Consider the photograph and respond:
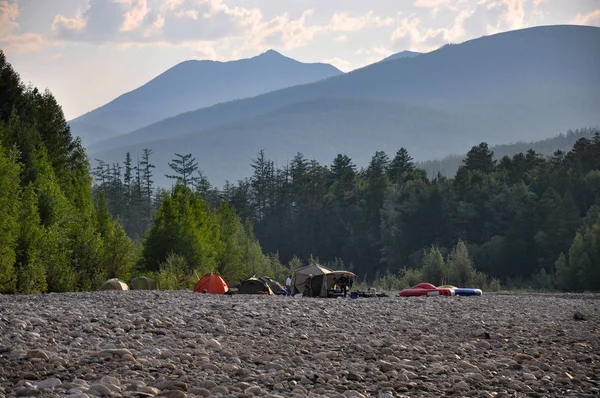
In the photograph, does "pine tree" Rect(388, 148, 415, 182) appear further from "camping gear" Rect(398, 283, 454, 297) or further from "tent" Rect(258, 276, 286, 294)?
"tent" Rect(258, 276, 286, 294)

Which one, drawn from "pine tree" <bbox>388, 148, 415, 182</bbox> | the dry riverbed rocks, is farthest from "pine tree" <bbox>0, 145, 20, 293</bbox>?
"pine tree" <bbox>388, 148, 415, 182</bbox>

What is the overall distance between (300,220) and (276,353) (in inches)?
4614

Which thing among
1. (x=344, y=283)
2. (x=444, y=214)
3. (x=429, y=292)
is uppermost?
(x=444, y=214)

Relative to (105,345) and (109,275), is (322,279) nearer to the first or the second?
(109,275)

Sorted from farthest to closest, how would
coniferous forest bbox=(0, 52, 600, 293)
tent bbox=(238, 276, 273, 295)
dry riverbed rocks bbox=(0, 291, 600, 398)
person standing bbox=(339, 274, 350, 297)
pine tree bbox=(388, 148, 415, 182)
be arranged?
pine tree bbox=(388, 148, 415, 182) < coniferous forest bbox=(0, 52, 600, 293) < tent bbox=(238, 276, 273, 295) < person standing bbox=(339, 274, 350, 297) < dry riverbed rocks bbox=(0, 291, 600, 398)

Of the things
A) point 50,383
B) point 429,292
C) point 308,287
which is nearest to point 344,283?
point 308,287

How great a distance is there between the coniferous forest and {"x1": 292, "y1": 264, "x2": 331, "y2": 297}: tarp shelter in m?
8.67

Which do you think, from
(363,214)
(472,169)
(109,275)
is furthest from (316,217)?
(109,275)

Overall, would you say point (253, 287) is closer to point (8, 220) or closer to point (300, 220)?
point (8, 220)

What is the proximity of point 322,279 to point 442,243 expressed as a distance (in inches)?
2678

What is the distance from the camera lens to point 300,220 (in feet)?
442

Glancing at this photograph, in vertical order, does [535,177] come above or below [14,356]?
above

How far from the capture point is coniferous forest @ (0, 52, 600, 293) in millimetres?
48031

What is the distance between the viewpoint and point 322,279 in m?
42.9
